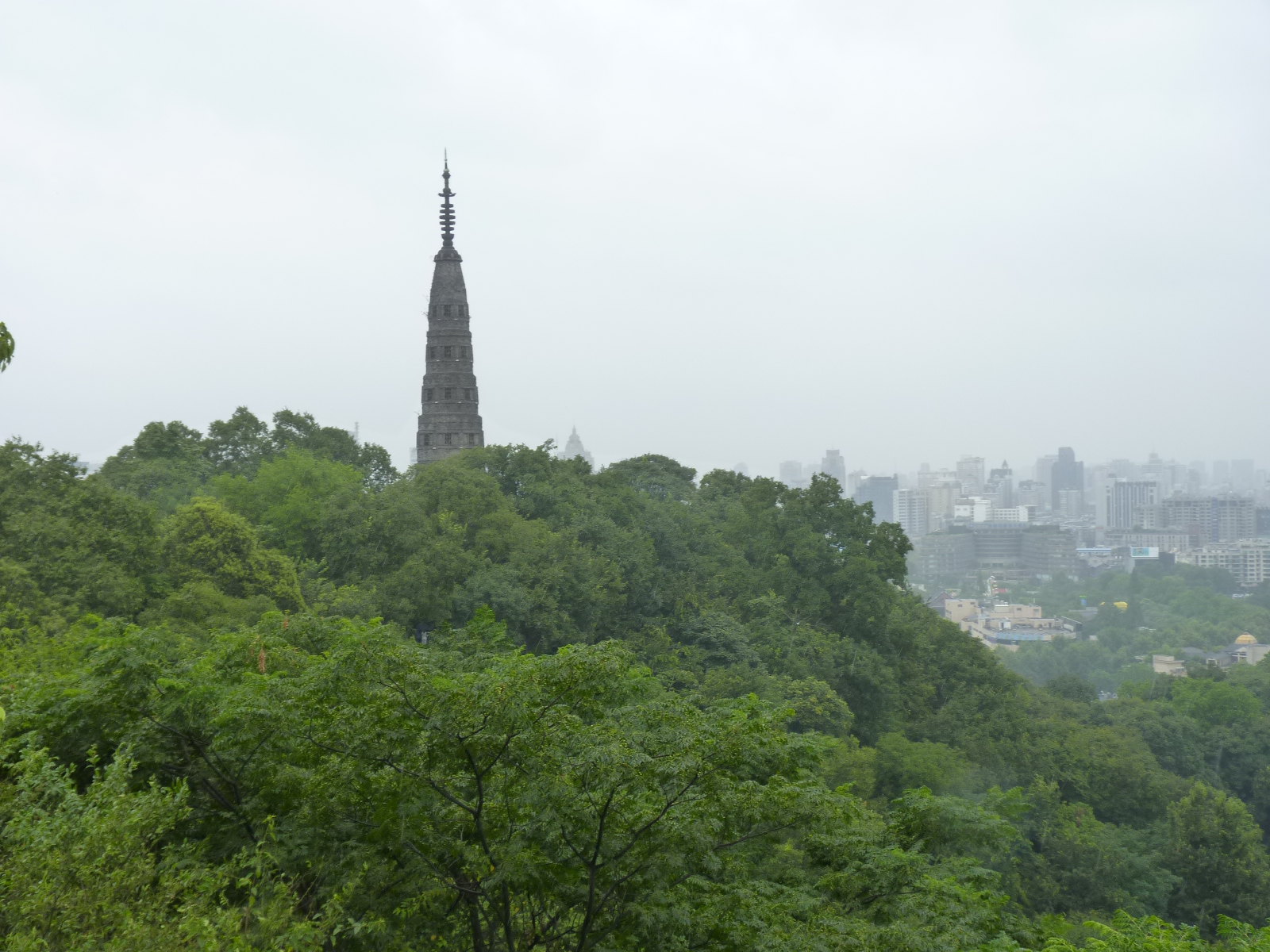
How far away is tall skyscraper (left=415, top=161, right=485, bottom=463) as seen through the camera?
34.5m

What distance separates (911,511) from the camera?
160250 mm

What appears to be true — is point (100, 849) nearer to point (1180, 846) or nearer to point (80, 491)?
point (80, 491)

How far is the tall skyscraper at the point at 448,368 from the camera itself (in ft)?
113

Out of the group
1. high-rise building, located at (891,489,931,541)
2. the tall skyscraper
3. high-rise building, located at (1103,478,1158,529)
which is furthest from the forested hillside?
high-rise building, located at (1103,478,1158,529)

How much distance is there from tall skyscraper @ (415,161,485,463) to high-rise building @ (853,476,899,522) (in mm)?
119387

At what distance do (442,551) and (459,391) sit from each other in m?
13.7

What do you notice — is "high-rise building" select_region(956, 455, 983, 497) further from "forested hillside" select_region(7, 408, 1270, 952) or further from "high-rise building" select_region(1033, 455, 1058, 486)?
"forested hillside" select_region(7, 408, 1270, 952)

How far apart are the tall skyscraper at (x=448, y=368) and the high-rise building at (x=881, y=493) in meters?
119

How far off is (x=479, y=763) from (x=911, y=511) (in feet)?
522

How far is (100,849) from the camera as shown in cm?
613

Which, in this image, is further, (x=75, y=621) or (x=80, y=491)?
(x=80, y=491)

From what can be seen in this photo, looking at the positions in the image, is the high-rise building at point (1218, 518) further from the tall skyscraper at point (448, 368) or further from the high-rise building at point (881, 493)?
the tall skyscraper at point (448, 368)

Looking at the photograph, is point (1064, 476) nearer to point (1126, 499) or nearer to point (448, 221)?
point (1126, 499)

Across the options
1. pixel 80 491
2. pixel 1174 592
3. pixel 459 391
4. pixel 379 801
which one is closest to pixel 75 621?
pixel 80 491
